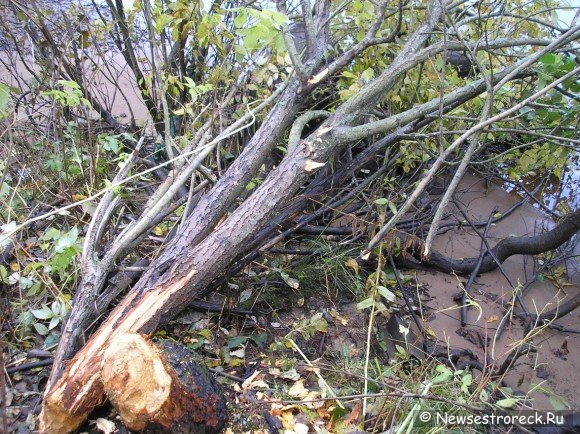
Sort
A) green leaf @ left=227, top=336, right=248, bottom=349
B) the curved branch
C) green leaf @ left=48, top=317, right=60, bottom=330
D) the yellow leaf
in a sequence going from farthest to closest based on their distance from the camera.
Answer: the curved branch
the yellow leaf
green leaf @ left=227, top=336, right=248, bottom=349
green leaf @ left=48, top=317, right=60, bottom=330

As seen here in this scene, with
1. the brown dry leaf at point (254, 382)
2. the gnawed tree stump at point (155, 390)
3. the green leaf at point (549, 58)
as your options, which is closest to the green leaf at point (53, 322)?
the gnawed tree stump at point (155, 390)

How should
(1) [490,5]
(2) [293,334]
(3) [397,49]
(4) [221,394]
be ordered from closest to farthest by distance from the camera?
(4) [221,394] → (2) [293,334] → (1) [490,5] → (3) [397,49]

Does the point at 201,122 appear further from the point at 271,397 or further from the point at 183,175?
the point at 271,397

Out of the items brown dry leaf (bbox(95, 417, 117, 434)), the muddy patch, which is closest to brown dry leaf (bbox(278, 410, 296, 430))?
brown dry leaf (bbox(95, 417, 117, 434))

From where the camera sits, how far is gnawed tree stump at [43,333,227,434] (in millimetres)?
1713

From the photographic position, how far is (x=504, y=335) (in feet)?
9.80

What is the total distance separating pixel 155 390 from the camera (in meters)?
1.72

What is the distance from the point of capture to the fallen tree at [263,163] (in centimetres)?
203

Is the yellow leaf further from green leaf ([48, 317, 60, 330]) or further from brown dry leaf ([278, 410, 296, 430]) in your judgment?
brown dry leaf ([278, 410, 296, 430])

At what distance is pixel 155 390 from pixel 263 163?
159cm

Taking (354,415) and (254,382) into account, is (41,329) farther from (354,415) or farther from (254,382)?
(354,415)

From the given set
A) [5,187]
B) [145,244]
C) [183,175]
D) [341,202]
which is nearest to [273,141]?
[183,175]

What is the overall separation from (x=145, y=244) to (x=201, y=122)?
1224 millimetres

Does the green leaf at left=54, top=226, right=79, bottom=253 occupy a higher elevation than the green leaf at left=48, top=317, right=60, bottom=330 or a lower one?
higher
